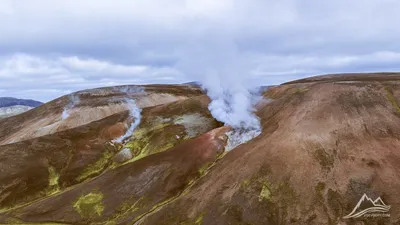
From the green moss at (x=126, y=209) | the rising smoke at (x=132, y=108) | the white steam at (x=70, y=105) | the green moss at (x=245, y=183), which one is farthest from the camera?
the white steam at (x=70, y=105)

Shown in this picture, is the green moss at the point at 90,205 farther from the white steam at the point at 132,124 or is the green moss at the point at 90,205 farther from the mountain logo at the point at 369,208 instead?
the mountain logo at the point at 369,208

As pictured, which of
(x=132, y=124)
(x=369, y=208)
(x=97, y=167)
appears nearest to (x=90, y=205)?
(x=97, y=167)

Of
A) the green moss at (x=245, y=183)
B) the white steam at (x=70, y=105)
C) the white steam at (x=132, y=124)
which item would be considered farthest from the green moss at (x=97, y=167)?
the white steam at (x=70, y=105)

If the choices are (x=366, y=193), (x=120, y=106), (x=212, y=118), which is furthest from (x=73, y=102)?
(x=366, y=193)

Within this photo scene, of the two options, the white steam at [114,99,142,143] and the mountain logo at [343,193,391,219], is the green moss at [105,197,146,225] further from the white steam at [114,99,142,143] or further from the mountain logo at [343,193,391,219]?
the mountain logo at [343,193,391,219]

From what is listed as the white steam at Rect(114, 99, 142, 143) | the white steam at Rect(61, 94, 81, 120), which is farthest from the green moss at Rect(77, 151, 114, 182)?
the white steam at Rect(61, 94, 81, 120)
